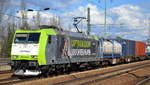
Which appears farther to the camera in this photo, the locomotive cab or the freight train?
the freight train

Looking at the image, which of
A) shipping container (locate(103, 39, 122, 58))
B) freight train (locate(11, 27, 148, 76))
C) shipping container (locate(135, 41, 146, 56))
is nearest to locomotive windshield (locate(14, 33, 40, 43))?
freight train (locate(11, 27, 148, 76))

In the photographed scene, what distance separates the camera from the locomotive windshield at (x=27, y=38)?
54.3 feet

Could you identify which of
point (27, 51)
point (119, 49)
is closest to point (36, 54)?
point (27, 51)

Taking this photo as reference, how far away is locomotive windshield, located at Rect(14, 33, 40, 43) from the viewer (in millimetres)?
16556

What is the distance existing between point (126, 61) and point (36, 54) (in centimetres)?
2137

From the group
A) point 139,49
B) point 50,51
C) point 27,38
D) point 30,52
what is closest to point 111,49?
point 50,51

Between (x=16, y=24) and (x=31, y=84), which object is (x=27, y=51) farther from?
(x=16, y=24)

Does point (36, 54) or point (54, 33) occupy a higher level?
point (54, 33)

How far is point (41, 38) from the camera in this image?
16.3m

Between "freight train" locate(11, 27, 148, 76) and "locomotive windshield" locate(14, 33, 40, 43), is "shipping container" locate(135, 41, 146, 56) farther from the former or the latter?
"locomotive windshield" locate(14, 33, 40, 43)

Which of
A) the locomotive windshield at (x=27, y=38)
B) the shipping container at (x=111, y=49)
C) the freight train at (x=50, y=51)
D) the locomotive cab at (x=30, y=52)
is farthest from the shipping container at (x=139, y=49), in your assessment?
the locomotive windshield at (x=27, y=38)

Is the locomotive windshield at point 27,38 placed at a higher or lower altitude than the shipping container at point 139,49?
higher

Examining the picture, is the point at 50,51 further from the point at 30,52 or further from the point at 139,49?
the point at 139,49

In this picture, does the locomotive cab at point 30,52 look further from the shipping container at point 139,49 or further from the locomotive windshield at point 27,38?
the shipping container at point 139,49
